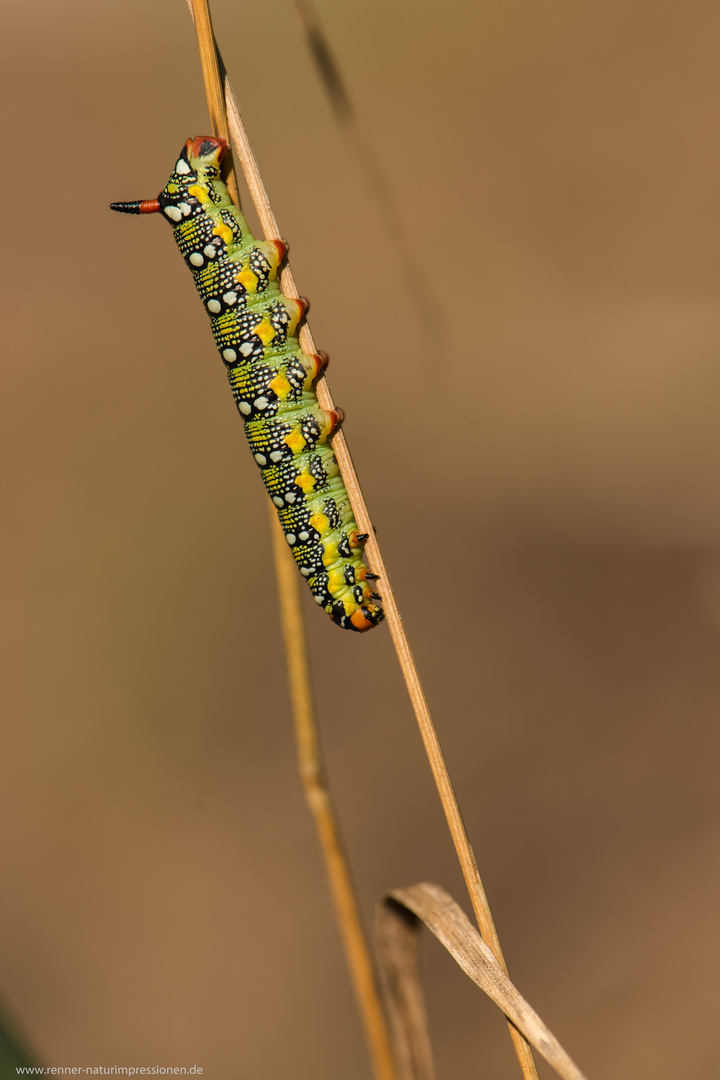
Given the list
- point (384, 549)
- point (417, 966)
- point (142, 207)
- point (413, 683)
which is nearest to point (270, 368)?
point (142, 207)

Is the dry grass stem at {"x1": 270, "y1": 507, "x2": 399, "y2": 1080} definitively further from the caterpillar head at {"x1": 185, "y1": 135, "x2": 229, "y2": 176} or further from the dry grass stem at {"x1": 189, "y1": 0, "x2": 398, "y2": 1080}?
the caterpillar head at {"x1": 185, "y1": 135, "x2": 229, "y2": 176}

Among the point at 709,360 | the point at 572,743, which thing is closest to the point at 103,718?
the point at 572,743

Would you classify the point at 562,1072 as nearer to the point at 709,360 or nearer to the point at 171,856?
the point at 709,360

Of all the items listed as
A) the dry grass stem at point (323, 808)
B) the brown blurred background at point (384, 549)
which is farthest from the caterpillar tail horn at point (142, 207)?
the brown blurred background at point (384, 549)

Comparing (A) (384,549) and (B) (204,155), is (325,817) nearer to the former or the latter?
(B) (204,155)

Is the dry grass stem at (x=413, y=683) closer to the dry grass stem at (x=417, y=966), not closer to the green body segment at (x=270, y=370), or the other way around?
the dry grass stem at (x=417, y=966)
